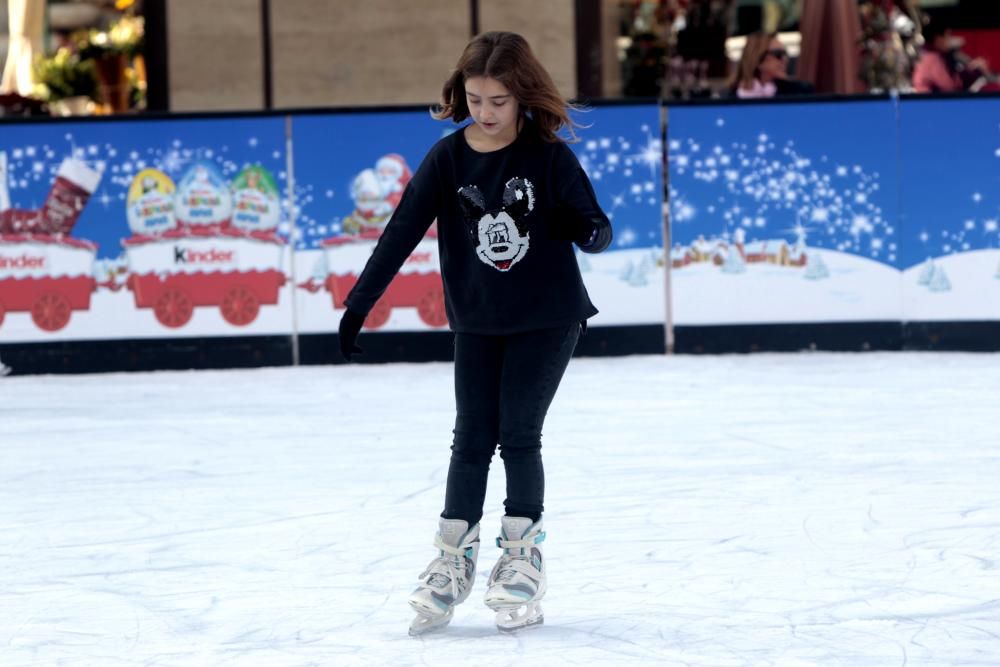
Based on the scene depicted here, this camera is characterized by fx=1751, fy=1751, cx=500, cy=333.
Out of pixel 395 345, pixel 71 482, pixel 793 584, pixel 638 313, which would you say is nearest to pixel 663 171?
pixel 638 313

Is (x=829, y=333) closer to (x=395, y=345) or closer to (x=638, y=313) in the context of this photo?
(x=638, y=313)

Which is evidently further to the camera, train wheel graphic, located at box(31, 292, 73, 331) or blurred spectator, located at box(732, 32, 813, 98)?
blurred spectator, located at box(732, 32, 813, 98)

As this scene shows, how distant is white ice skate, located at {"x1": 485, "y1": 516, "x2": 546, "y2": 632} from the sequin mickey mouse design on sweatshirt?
21.5 inches

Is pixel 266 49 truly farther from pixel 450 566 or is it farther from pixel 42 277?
pixel 450 566

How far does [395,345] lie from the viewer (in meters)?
8.77

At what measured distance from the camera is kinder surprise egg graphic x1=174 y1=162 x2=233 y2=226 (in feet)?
28.7

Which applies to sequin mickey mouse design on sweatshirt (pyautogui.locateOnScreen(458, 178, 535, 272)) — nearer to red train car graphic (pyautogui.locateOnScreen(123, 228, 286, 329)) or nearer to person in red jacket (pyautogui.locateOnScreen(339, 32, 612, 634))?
person in red jacket (pyautogui.locateOnScreen(339, 32, 612, 634))

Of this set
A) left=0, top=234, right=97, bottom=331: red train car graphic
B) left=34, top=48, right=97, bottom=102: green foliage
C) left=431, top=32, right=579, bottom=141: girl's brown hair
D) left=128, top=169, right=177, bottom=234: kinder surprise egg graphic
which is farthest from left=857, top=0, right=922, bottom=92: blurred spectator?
left=431, top=32, right=579, bottom=141: girl's brown hair

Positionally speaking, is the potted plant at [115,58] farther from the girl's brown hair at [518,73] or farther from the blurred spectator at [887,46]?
the girl's brown hair at [518,73]

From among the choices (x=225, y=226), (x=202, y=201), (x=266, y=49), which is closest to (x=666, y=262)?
(x=225, y=226)

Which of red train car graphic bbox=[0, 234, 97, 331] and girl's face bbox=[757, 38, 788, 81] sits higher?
girl's face bbox=[757, 38, 788, 81]

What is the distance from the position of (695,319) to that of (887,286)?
971 millimetres

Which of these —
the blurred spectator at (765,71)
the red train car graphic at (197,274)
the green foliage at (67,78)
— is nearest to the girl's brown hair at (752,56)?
the blurred spectator at (765,71)

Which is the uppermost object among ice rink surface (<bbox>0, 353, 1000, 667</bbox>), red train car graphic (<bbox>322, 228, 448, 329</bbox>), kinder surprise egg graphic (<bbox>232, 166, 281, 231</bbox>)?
kinder surprise egg graphic (<bbox>232, 166, 281, 231</bbox>)
